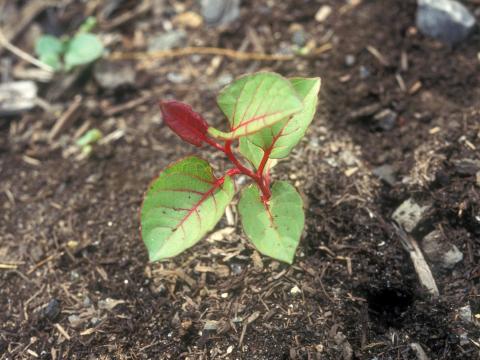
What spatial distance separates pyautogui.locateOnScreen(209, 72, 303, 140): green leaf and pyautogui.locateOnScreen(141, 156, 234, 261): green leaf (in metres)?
0.19

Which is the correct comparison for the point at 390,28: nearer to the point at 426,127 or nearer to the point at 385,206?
the point at 426,127

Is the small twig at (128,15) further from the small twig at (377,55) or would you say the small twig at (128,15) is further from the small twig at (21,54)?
the small twig at (377,55)

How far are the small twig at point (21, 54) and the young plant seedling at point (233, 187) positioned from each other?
1700mm

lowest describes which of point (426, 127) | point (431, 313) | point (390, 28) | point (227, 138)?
point (431, 313)

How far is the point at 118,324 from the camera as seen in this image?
1.93 metres

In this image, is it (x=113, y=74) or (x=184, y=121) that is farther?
(x=113, y=74)

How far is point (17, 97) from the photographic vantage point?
2.85 m

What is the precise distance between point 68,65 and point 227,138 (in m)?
1.70

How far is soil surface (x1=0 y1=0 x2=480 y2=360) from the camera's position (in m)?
1.83

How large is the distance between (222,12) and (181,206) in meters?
1.76

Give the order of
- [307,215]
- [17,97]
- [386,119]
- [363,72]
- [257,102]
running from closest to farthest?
[257,102] → [307,215] → [386,119] → [363,72] → [17,97]

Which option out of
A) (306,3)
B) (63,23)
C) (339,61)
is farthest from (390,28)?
(63,23)

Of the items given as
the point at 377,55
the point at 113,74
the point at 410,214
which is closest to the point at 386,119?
the point at 377,55

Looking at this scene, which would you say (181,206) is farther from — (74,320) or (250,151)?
(74,320)
